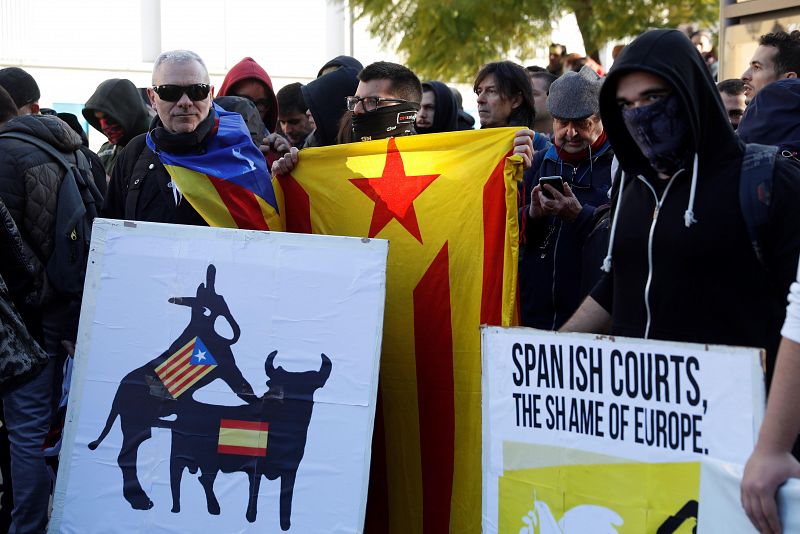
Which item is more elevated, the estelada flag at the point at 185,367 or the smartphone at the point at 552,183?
the smartphone at the point at 552,183

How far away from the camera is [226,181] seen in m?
4.13

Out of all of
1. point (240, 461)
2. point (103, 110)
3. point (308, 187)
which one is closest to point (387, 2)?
point (103, 110)

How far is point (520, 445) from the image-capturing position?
2854 mm

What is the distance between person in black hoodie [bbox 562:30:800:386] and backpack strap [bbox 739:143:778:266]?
0.06 feet

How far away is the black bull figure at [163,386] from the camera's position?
3494mm

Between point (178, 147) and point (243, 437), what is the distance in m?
1.31

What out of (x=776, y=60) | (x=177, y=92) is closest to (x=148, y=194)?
(x=177, y=92)

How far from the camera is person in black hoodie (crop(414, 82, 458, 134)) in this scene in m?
6.16

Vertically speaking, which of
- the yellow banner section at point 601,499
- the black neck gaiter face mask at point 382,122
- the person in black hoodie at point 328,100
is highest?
the person in black hoodie at point 328,100

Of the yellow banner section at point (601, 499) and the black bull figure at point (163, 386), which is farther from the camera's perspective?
the black bull figure at point (163, 386)

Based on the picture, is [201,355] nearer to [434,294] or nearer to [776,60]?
[434,294]

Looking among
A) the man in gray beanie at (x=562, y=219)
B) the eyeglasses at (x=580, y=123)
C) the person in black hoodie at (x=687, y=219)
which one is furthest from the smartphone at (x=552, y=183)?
the person in black hoodie at (x=687, y=219)

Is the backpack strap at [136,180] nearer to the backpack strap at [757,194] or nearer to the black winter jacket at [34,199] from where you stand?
the black winter jacket at [34,199]

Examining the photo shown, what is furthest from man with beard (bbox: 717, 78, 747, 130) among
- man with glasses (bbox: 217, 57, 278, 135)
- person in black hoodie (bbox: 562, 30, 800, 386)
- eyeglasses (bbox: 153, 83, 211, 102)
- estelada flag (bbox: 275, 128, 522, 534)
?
person in black hoodie (bbox: 562, 30, 800, 386)
